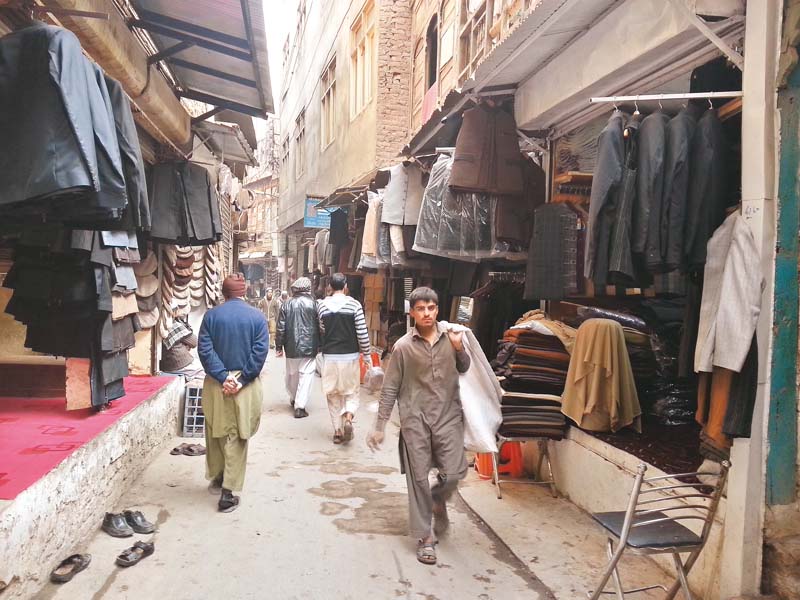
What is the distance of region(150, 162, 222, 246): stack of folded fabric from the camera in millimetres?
5461

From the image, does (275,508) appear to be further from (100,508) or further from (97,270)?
(97,270)

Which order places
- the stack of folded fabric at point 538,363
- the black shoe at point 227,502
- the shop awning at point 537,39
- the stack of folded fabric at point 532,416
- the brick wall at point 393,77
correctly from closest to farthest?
1. the shop awning at point 537,39
2. the black shoe at point 227,502
3. the stack of folded fabric at point 532,416
4. the stack of folded fabric at point 538,363
5. the brick wall at point 393,77

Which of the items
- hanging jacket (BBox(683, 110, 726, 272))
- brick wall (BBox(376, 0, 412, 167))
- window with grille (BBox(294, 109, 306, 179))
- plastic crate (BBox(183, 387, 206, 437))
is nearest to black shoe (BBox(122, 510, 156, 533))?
plastic crate (BBox(183, 387, 206, 437))

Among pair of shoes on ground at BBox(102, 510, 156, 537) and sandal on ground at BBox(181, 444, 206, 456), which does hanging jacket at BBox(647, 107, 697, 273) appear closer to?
pair of shoes on ground at BBox(102, 510, 156, 537)

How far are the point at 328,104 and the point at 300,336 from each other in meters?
14.0

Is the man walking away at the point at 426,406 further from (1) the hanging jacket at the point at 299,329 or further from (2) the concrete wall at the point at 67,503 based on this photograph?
(1) the hanging jacket at the point at 299,329

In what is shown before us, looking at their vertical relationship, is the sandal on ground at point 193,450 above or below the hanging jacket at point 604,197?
below

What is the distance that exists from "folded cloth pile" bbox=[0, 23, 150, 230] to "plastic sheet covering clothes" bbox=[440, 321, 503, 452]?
2385 mm

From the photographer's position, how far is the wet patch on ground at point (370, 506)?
14.1 feet

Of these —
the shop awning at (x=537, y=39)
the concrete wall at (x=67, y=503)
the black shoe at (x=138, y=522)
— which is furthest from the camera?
the shop awning at (x=537, y=39)

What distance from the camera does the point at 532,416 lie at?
4.89 m

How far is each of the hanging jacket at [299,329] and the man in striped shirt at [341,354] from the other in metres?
0.86

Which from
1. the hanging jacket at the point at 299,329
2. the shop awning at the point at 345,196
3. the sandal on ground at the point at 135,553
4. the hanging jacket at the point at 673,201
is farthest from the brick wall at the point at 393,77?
the sandal on ground at the point at 135,553

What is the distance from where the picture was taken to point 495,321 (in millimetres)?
6496
